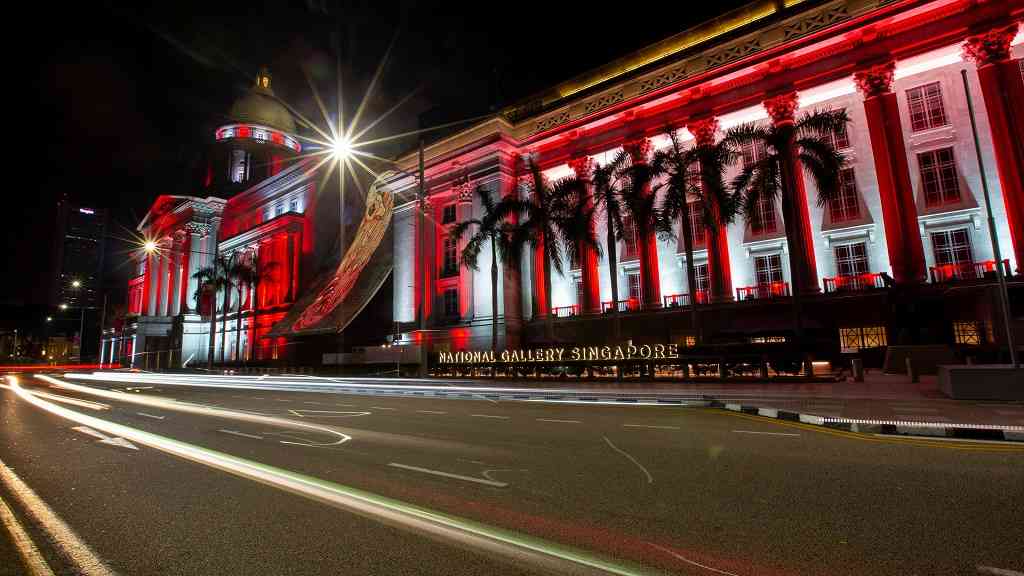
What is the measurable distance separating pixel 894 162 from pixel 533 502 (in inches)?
1245

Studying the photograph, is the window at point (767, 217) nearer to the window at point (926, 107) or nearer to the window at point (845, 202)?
the window at point (845, 202)

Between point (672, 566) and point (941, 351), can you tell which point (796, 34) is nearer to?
point (941, 351)

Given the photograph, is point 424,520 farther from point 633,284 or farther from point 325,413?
point 633,284

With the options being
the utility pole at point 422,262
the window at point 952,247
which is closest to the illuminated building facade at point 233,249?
the utility pole at point 422,262

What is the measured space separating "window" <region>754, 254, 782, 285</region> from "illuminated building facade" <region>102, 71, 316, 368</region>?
4457 cm

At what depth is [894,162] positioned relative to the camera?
27156mm

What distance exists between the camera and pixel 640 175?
27.8 meters

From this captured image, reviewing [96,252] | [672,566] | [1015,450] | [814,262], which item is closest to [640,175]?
[814,262]

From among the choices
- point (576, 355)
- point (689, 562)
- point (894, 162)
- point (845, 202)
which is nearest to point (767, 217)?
point (845, 202)

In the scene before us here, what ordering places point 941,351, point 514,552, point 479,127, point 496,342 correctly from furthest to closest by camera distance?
point 479,127 < point 496,342 < point 941,351 < point 514,552

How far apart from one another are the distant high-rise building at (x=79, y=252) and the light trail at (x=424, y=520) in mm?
104085

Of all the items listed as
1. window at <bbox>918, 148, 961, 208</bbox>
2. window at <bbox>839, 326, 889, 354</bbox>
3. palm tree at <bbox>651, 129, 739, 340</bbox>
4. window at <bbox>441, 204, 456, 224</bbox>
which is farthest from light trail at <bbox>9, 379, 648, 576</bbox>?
window at <bbox>441, 204, 456, 224</bbox>

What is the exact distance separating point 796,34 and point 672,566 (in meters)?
34.8

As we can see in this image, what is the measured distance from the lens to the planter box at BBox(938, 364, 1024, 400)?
39.8 feet
